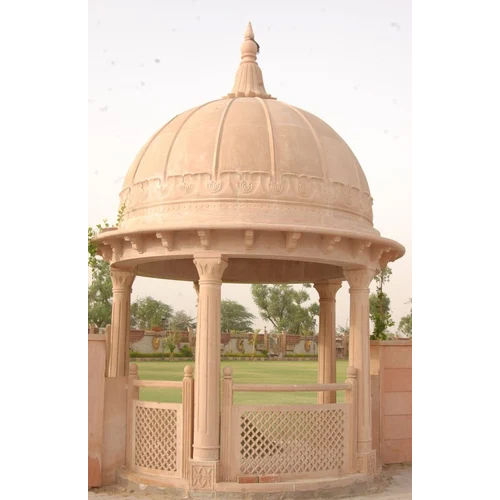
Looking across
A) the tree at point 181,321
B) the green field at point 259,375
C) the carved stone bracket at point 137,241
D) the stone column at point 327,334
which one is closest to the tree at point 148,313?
the tree at point 181,321

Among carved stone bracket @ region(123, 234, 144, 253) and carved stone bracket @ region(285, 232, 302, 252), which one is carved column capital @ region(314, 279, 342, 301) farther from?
carved stone bracket @ region(123, 234, 144, 253)

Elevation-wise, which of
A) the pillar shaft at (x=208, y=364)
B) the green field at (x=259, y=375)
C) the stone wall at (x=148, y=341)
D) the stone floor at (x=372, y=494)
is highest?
the pillar shaft at (x=208, y=364)

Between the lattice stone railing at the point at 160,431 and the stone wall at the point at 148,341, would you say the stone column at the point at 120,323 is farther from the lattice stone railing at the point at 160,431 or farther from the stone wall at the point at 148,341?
the stone wall at the point at 148,341

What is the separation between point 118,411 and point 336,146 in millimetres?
6070

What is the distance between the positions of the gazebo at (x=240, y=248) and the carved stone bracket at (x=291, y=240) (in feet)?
0.06

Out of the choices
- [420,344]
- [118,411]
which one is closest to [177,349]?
[118,411]

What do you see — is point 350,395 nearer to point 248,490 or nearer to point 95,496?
point 248,490

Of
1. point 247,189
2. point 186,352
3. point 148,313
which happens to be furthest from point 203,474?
point 148,313

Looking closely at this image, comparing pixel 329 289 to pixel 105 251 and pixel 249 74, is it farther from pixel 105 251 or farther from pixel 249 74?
pixel 105 251

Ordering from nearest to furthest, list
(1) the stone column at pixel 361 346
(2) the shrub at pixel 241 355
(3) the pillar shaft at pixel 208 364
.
→ (3) the pillar shaft at pixel 208 364 < (1) the stone column at pixel 361 346 < (2) the shrub at pixel 241 355

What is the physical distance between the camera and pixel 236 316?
7731 cm

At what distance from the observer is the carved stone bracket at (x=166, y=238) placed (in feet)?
33.4

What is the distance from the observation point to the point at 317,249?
10.4 metres

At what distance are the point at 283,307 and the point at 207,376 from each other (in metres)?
61.4
